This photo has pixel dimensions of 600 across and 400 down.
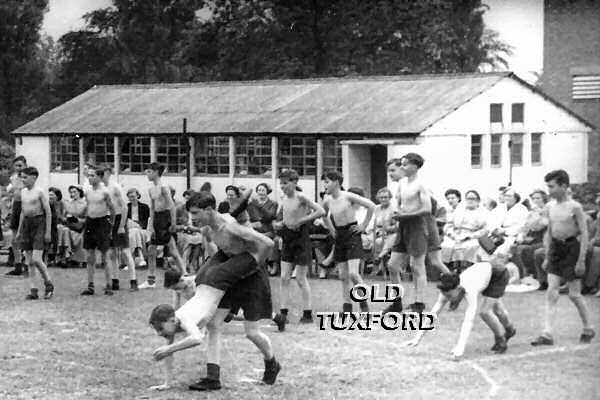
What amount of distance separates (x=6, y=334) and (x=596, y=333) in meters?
5.58

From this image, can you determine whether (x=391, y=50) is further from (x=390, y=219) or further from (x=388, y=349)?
(x=388, y=349)

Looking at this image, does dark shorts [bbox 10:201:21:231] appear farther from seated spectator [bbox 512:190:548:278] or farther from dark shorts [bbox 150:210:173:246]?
seated spectator [bbox 512:190:548:278]

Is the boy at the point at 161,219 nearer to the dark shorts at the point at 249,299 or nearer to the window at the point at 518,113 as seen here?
the dark shorts at the point at 249,299

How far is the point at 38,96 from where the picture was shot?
3016 cm

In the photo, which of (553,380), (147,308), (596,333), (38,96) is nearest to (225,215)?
(553,380)

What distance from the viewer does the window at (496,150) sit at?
24688 millimetres

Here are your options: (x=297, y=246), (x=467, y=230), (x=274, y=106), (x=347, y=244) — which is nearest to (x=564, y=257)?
(x=347, y=244)

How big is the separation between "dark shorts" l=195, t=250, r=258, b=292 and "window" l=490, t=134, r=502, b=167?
15686mm

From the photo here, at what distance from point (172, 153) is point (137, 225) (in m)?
7.87

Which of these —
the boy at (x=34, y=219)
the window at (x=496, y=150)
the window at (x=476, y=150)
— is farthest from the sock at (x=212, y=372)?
the window at (x=496, y=150)

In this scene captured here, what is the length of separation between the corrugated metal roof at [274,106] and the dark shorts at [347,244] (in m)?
9.76

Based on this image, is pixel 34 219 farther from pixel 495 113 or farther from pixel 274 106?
pixel 274 106

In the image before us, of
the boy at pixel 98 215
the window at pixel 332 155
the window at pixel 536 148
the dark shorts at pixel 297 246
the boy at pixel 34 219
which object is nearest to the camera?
the dark shorts at pixel 297 246

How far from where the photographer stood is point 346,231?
1320cm
